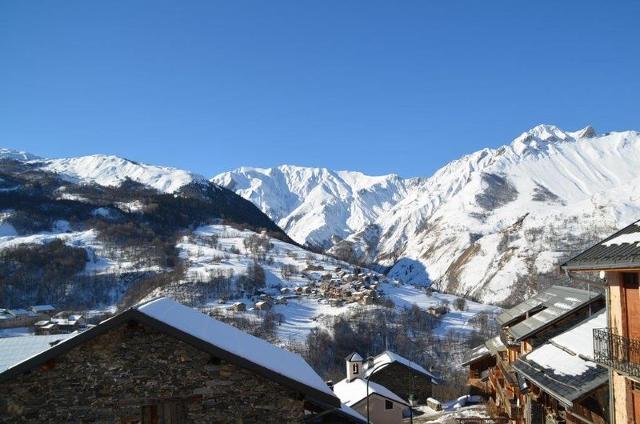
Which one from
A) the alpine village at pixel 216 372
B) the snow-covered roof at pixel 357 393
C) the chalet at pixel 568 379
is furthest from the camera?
the snow-covered roof at pixel 357 393

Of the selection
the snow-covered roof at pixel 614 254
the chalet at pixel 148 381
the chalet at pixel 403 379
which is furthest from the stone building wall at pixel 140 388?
the chalet at pixel 403 379

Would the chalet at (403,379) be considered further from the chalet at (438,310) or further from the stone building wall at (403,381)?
the chalet at (438,310)

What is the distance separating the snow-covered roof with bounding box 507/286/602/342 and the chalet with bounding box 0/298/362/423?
18.5 meters

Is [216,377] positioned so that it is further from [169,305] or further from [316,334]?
[316,334]

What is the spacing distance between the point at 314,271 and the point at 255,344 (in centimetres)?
18175

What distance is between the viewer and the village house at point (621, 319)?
48.5ft

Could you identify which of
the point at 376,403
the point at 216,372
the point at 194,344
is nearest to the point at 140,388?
the point at 194,344

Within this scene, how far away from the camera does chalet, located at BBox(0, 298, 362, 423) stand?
1254 cm

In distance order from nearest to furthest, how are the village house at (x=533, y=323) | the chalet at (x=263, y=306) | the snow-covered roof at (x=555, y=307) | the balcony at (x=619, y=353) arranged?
the balcony at (x=619, y=353)
the snow-covered roof at (x=555, y=307)
the village house at (x=533, y=323)
the chalet at (x=263, y=306)

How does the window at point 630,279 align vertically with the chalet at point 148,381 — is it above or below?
above

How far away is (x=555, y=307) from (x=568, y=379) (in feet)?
36.4

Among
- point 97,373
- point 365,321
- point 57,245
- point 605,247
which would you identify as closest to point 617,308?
point 605,247

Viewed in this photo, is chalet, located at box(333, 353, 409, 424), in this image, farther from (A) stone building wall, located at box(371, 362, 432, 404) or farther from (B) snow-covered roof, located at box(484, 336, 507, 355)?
(A) stone building wall, located at box(371, 362, 432, 404)

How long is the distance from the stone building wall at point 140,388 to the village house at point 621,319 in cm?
961
